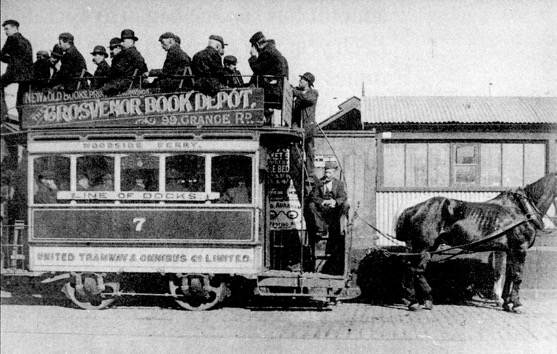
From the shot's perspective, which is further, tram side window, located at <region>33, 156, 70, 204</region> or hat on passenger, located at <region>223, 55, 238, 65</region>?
hat on passenger, located at <region>223, 55, 238, 65</region>

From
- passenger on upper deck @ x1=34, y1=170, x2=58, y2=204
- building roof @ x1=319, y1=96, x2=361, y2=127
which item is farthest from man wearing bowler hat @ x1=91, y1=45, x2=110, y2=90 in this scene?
building roof @ x1=319, y1=96, x2=361, y2=127

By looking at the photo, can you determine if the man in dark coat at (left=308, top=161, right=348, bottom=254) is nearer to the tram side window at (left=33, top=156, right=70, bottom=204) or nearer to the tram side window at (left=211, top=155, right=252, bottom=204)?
the tram side window at (left=211, top=155, right=252, bottom=204)

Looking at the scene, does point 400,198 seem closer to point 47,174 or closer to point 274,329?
point 274,329

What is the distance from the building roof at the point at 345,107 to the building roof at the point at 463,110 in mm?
1089

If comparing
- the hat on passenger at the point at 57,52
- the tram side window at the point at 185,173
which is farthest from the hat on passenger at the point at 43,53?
the tram side window at the point at 185,173

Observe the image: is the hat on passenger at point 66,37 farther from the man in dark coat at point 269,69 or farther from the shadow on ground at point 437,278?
the shadow on ground at point 437,278

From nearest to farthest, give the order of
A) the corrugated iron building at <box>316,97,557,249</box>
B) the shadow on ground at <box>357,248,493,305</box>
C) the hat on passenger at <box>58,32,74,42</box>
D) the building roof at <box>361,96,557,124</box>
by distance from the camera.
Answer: the hat on passenger at <box>58,32,74,42</box>
the shadow on ground at <box>357,248,493,305</box>
the corrugated iron building at <box>316,97,557,249</box>
the building roof at <box>361,96,557,124</box>

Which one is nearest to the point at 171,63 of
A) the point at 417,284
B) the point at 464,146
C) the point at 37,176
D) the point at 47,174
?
the point at 47,174

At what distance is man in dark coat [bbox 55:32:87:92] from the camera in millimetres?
8672

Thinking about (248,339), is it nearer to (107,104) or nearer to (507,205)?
(107,104)

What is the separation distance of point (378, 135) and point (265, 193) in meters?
7.00

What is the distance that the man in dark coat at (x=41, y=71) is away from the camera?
875 cm

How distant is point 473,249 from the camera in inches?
361

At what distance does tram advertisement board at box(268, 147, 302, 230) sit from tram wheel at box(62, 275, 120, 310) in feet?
10.1
